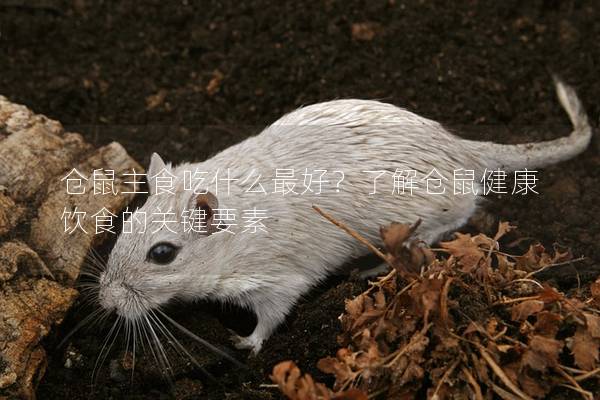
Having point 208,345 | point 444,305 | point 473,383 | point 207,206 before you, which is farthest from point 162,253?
point 473,383

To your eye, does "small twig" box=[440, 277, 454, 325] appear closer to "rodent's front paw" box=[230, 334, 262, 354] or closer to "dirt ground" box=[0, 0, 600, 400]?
"rodent's front paw" box=[230, 334, 262, 354]

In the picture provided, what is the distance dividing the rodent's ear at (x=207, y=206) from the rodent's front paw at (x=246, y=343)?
1.17 ft

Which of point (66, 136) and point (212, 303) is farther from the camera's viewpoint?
point (66, 136)

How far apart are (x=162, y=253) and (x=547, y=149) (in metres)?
1.47

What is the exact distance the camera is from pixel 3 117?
8.68 ft

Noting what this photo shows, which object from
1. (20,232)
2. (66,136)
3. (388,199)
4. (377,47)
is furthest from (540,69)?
(20,232)

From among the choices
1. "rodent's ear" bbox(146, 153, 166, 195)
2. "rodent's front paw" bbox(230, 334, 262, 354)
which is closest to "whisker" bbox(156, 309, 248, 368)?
"rodent's front paw" bbox(230, 334, 262, 354)

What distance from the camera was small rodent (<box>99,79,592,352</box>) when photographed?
2.26 metres

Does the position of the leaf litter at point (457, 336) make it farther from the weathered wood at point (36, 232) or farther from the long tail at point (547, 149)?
the weathered wood at point (36, 232)

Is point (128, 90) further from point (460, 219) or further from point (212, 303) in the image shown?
point (460, 219)

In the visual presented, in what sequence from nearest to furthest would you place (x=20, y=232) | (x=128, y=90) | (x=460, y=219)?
(x=20, y=232), (x=460, y=219), (x=128, y=90)

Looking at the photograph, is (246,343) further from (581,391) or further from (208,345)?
(581,391)

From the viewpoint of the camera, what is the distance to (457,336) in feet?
6.35

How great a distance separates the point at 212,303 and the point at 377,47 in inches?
64.6
